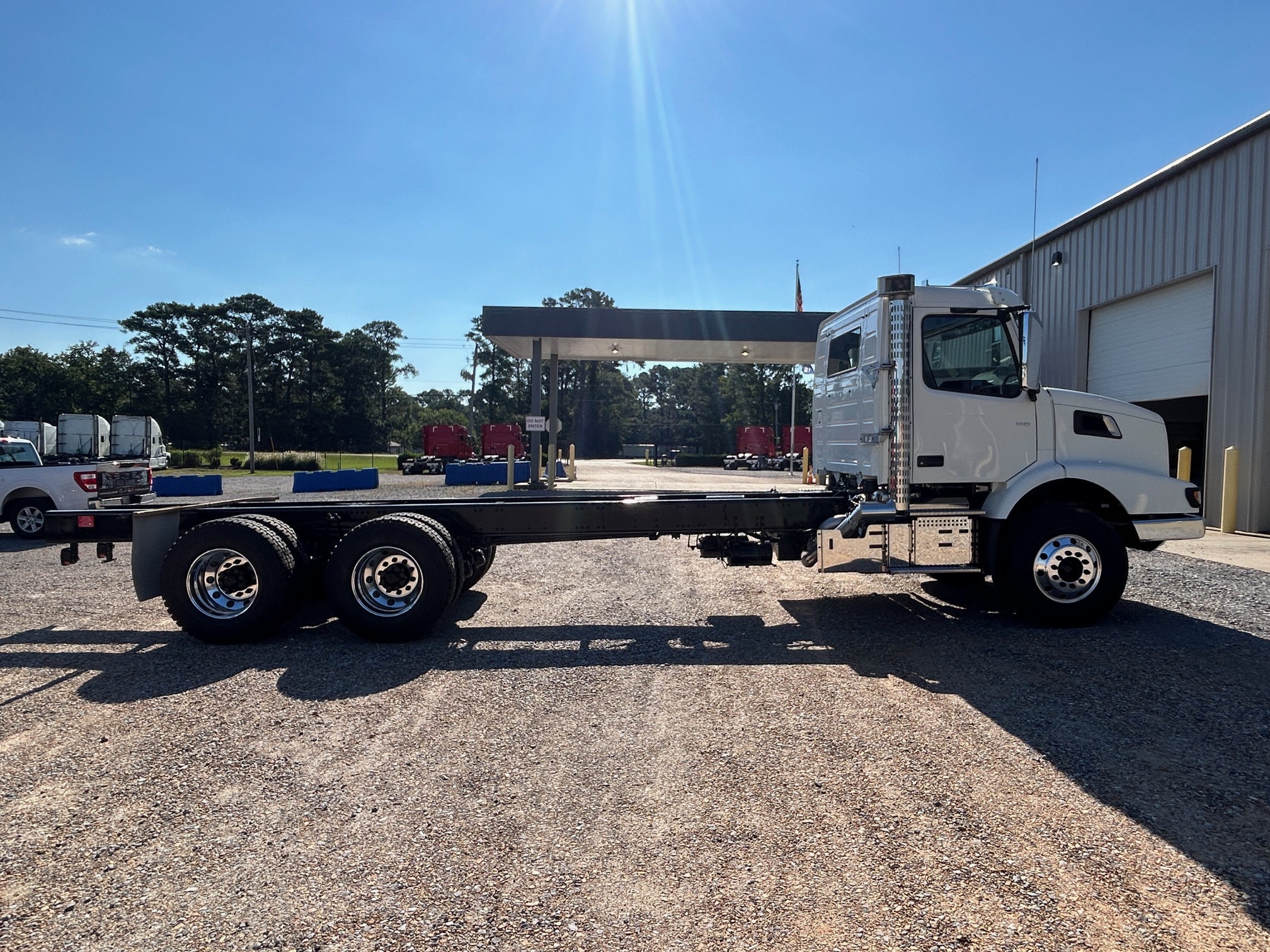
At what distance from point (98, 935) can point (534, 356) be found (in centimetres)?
1998

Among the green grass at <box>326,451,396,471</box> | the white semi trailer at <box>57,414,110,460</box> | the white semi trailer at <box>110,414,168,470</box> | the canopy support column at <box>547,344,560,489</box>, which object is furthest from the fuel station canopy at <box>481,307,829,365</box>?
the green grass at <box>326,451,396,471</box>

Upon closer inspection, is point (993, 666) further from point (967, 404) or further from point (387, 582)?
point (387, 582)

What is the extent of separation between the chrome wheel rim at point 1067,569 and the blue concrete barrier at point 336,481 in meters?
13.9

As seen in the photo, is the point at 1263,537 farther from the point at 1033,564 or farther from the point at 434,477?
the point at 434,477

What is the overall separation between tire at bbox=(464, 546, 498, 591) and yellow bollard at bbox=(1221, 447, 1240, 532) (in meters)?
12.4

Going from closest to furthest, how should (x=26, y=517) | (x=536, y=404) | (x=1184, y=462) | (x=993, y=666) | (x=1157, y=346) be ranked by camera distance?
(x=993, y=666) → (x=1184, y=462) → (x=26, y=517) → (x=1157, y=346) → (x=536, y=404)

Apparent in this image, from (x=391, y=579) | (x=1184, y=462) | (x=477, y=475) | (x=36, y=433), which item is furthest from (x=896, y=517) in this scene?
(x=36, y=433)

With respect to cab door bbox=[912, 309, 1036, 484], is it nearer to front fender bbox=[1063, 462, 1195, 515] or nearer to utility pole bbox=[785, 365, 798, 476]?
front fender bbox=[1063, 462, 1195, 515]

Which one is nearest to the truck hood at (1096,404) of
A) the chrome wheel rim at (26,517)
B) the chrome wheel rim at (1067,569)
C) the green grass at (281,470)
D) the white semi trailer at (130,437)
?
the chrome wheel rim at (1067,569)

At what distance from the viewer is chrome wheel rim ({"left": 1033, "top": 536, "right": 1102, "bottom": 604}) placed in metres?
6.59

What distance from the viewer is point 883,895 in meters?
2.79

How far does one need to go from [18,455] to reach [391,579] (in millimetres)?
11688

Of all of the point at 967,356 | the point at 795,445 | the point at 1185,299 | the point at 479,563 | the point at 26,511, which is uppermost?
the point at 1185,299

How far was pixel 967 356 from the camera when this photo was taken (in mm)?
6711
